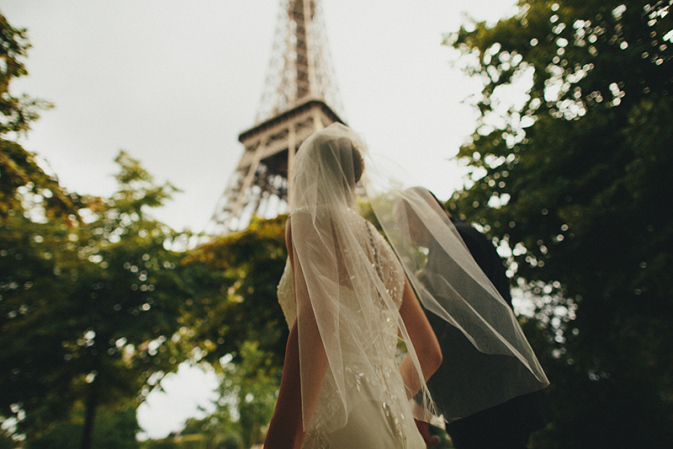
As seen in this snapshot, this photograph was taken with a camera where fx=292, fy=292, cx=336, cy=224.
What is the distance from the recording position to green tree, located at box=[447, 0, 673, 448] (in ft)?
9.51

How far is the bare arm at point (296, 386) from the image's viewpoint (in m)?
0.80

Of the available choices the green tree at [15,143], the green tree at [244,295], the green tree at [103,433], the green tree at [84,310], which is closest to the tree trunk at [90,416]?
the green tree at [84,310]

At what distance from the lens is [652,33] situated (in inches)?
114

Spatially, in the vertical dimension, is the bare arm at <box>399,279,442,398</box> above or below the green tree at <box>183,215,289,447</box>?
below

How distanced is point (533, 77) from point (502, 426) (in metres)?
4.70

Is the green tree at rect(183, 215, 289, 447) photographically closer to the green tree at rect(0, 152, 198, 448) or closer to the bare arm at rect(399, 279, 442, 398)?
the green tree at rect(0, 152, 198, 448)

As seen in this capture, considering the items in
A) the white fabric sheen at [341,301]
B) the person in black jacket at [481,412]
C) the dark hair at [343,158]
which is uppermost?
the dark hair at [343,158]

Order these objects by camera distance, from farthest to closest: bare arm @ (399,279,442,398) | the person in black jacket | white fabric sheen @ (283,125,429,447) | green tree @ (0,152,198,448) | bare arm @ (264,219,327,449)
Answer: green tree @ (0,152,198,448)
the person in black jacket
bare arm @ (399,279,442,398)
white fabric sheen @ (283,125,429,447)
bare arm @ (264,219,327,449)

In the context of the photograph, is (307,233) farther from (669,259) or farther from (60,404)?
(60,404)

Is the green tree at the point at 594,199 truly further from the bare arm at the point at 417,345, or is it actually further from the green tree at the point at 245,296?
the green tree at the point at 245,296

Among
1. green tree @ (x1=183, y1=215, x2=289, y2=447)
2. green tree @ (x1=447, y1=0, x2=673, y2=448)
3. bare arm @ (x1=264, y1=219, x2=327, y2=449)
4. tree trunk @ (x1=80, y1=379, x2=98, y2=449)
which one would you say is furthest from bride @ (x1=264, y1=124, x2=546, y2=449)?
tree trunk @ (x1=80, y1=379, x2=98, y2=449)

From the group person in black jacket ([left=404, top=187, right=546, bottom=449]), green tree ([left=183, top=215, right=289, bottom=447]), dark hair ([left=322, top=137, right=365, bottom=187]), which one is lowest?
person in black jacket ([left=404, top=187, right=546, bottom=449])

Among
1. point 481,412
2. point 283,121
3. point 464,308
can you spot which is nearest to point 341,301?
point 464,308

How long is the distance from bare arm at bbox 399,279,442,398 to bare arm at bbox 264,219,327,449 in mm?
397
